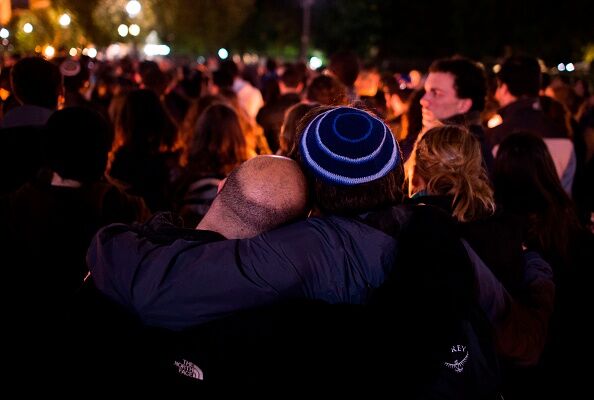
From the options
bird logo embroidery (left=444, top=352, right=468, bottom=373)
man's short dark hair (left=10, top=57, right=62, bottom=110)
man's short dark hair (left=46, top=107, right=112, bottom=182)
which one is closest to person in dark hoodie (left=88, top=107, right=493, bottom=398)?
bird logo embroidery (left=444, top=352, right=468, bottom=373)

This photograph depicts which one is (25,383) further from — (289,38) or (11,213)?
(289,38)

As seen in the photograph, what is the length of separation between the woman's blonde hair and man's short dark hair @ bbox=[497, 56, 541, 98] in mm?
2823

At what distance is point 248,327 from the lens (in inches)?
72.6

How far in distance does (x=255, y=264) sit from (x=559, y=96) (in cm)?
810

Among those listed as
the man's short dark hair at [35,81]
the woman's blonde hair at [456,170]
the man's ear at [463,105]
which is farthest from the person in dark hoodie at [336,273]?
the man's short dark hair at [35,81]

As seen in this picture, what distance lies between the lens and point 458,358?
212cm

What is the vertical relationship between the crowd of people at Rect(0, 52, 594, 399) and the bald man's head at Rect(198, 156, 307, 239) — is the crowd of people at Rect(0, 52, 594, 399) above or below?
below

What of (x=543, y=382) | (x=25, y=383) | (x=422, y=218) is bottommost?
(x=543, y=382)

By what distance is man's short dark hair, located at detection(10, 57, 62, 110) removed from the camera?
4.81 meters

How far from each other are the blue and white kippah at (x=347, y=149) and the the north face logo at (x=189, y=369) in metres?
0.65

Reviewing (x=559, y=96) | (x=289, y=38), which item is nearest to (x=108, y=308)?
(x=559, y=96)

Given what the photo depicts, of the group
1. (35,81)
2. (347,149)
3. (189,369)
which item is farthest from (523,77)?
(189,369)

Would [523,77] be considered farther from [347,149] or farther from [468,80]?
[347,149]

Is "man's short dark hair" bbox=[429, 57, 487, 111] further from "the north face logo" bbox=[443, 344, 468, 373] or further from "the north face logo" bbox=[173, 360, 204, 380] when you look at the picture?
"the north face logo" bbox=[173, 360, 204, 380]
